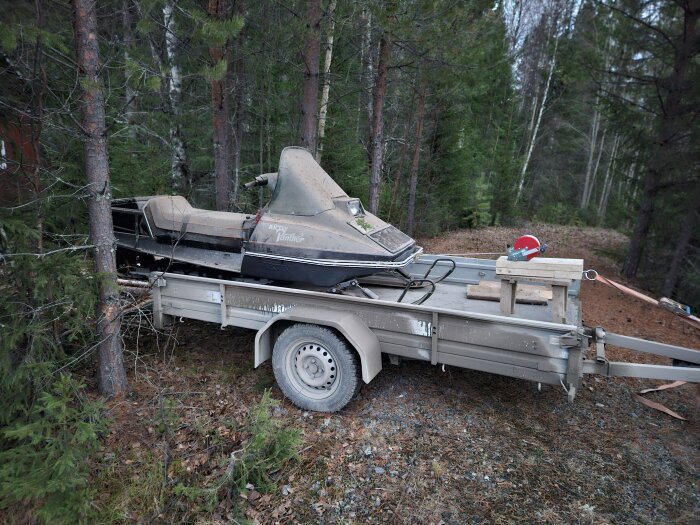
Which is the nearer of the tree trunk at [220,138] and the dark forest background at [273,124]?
the dark forest background at [273,124]

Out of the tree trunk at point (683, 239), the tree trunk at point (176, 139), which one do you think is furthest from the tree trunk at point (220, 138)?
A: the tree trunk at point (683, 239)

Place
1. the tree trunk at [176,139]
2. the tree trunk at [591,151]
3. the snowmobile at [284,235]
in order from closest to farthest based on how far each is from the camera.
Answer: the snowmobile at [284,235], the tree trunk at [176,139], the tree trunk at [591,151]

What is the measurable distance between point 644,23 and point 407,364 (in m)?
8.95

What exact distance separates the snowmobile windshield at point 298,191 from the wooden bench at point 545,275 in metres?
1.74

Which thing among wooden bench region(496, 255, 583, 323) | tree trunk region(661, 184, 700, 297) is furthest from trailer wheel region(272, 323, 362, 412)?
tree trunk region(661, 184, 700, 297)

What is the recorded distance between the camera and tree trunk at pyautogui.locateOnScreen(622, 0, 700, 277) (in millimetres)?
7914

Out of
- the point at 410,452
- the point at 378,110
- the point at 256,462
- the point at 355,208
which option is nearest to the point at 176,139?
the point at 378,110

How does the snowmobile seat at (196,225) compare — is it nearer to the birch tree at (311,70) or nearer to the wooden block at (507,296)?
the wooden block at (507,296)

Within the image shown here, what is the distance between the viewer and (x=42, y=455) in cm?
277

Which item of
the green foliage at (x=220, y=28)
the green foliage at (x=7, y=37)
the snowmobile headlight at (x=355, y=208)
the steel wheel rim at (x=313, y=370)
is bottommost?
the steel wheel rim at (x=313, y=370)

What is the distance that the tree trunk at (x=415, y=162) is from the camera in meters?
11.6

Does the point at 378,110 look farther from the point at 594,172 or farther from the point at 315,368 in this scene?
the point at 594,172

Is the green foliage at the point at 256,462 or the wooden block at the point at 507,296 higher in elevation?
the wooden block at the point at 507,296

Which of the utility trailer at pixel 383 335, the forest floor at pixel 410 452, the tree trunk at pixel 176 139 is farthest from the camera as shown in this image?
the tree trunk at pixel 176 139
